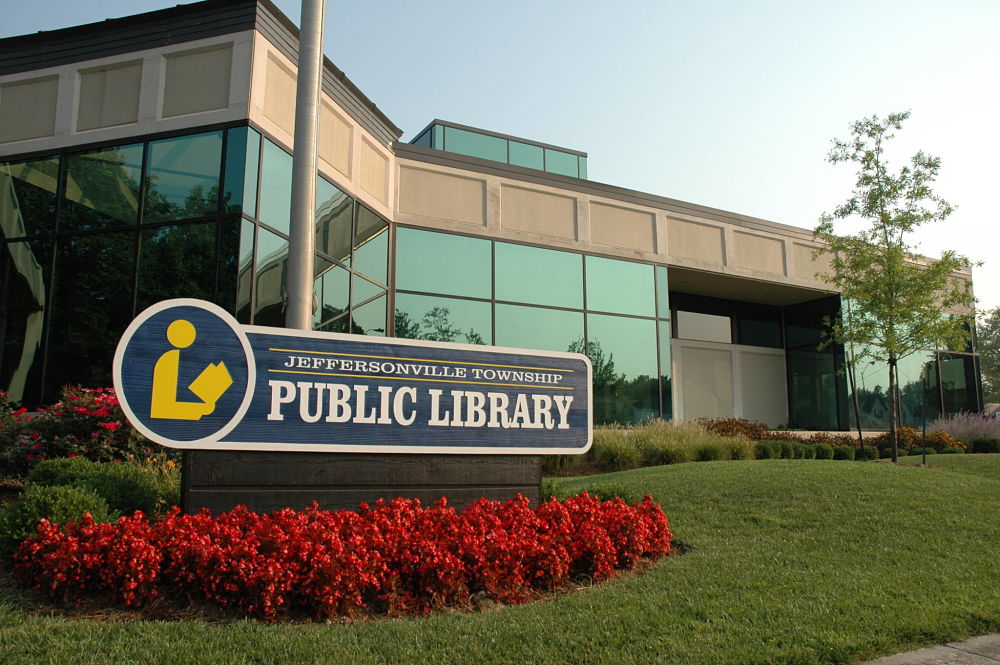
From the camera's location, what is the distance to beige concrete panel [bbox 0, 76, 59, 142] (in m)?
13.9

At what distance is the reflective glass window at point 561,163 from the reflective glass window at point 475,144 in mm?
1911

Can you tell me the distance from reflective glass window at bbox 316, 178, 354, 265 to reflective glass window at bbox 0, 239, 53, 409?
475cm

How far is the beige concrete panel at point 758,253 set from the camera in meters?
23.1

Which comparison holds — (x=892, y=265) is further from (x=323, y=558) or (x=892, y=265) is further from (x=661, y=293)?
(x=323, y=558)

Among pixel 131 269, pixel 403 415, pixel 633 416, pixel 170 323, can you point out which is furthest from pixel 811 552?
pixel 633 416

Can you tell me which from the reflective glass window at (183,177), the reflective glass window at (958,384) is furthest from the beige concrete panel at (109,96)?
the reflective glass window at (958,384)

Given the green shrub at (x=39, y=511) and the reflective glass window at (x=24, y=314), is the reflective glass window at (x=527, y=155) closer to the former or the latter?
the reflective glass window at (x=24, y=314)

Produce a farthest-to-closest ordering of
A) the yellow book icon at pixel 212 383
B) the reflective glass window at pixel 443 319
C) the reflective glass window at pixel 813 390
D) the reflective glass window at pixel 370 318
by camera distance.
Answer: the reflective glass window at pixel 813 390, the reflective glass window at pixel 443 319, the reflective glass window at pixel 370 318, the yellow book icon at pixel 212 383

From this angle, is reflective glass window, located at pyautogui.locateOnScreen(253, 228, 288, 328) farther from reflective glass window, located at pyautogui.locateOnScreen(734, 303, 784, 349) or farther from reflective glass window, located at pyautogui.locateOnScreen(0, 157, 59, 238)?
reflective glass window, located at pyautogui.locateOnScreen(734, 303, 784, 349)

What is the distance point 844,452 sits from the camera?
1838 centimetres

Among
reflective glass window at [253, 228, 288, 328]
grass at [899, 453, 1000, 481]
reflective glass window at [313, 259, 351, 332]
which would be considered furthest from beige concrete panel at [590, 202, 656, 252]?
reflective glass window at [253, 228, 288, 328]

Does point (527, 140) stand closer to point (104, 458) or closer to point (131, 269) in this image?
point (131, 269)

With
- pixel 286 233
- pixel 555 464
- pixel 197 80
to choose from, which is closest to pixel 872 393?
pixel 555 464

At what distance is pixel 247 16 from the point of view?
1286 cm
